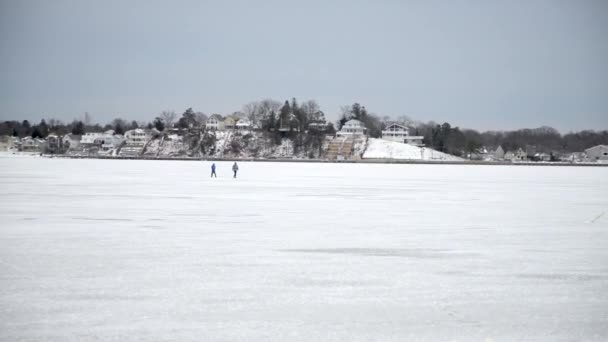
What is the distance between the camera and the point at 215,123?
573 ft

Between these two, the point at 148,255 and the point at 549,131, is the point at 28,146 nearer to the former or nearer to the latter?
the point at 549,131

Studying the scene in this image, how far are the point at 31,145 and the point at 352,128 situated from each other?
78.1 m

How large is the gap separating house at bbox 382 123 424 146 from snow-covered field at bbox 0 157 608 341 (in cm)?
14151

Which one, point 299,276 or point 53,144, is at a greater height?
point 53,144

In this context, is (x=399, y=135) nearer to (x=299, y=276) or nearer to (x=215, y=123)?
(x=215, y=123)

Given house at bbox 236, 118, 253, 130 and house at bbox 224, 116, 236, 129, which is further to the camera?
house at bbox 224, 116, 236, 129

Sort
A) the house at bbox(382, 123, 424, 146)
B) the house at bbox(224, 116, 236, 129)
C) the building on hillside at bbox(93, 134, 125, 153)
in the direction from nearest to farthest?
the house at bbox(382, 123, 424, 146) → the building on hillside at bbox(93, 134, 125, 153) → the house at bbox(224, 116, 236, 129)

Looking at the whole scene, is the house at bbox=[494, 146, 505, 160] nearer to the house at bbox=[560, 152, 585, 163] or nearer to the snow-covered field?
the house at bbox=[560, 152, 585, 163]

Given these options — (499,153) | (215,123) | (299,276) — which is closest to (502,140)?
(499,153)

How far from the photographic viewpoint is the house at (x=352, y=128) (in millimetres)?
157300

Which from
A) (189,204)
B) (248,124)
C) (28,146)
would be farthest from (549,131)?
(189,204)

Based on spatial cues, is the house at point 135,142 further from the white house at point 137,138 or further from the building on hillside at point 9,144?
the building on hillside at point 9,144

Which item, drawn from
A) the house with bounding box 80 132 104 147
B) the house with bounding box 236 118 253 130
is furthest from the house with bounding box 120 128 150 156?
the house with bounding box 236 118 253 130

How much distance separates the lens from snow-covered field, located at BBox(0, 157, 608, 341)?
669 centimetres
